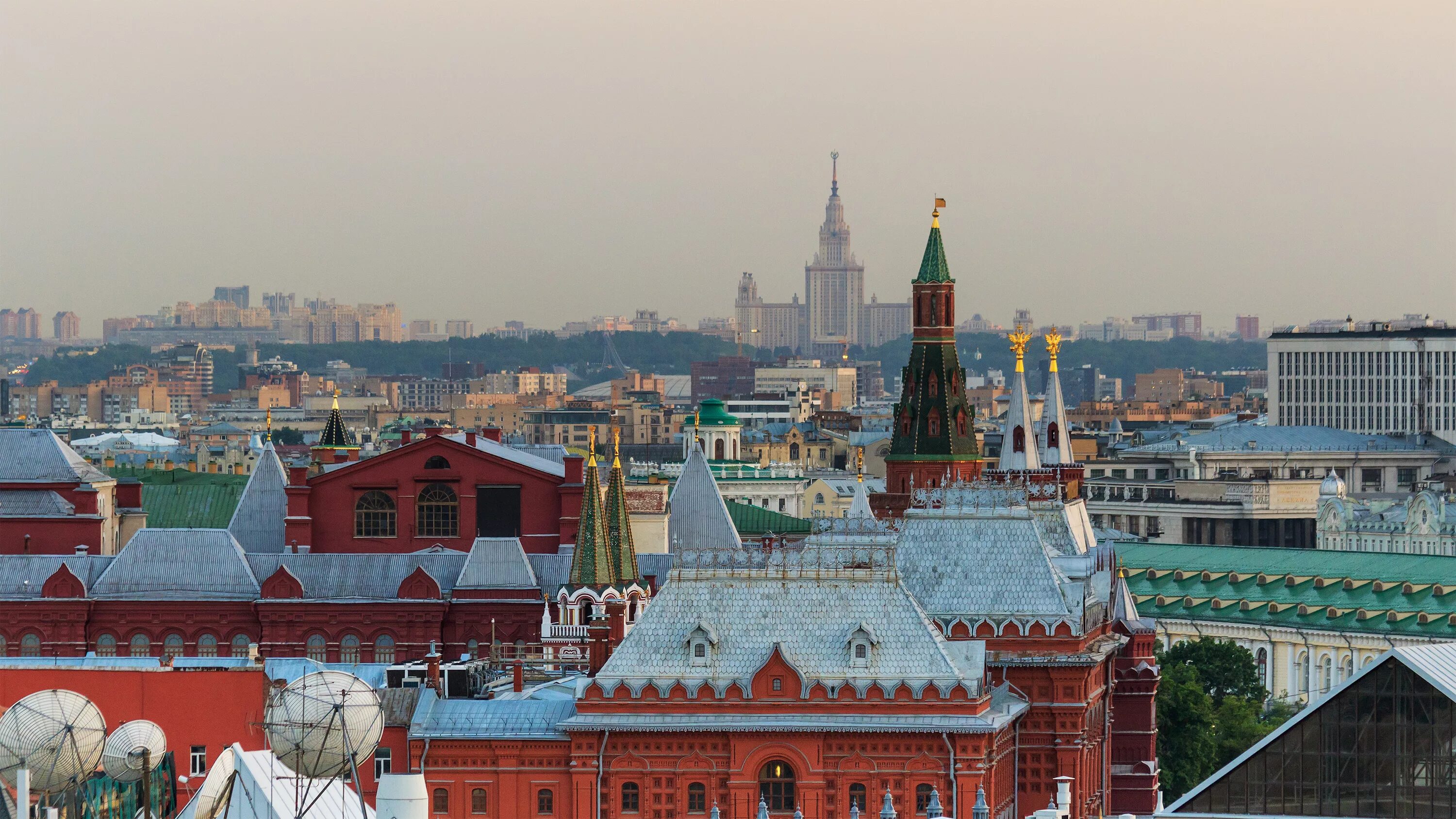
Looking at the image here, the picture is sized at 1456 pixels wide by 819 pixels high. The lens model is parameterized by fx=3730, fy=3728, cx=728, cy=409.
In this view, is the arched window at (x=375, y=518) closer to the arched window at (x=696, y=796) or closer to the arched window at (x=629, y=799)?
the arched window at (x=629, y=799)

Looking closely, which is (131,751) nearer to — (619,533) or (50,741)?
(50,741)

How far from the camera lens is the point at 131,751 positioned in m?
63.3

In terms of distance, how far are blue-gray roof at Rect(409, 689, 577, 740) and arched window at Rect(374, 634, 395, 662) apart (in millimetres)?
26148

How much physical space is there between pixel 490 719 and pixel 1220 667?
52498 millimetres

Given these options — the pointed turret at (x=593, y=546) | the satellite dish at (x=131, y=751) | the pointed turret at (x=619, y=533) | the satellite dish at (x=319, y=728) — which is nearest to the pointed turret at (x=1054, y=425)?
the pointed turret at (x=619, y=533)

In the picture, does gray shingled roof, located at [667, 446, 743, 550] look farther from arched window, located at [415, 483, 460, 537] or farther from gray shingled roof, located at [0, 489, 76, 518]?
gray shingled roof, located at [0, 489, 76, 518]

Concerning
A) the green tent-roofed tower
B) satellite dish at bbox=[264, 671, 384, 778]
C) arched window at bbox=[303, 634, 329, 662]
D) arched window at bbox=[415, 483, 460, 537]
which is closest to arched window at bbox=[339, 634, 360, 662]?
arched window at bbox=[303, 634, 329, 662]

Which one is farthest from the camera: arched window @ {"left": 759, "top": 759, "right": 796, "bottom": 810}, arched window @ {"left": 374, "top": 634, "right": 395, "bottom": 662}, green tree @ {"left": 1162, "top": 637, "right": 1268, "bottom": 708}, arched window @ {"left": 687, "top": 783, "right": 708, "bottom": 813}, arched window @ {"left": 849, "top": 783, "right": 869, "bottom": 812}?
green tree @ {"left": 1162, "top": 637, "right": 1268, "bottom": 708}

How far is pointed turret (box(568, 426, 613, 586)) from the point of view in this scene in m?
103

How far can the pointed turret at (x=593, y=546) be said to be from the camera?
338ft

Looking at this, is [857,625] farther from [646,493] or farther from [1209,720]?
[646,493]

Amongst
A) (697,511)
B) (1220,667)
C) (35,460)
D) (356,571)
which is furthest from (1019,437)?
(35,460)

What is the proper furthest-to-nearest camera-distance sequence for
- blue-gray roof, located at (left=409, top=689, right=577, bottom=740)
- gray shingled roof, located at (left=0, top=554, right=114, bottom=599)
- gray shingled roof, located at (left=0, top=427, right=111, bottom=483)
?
gray shingled roof, located at (left=0, top=427, right=111, bottom=483) → gray shingled roof, located at (left=0, top=554, right=114, bottom=599) → blue-gray roof, located at (left=409, top=689, right=577, bottom=740)

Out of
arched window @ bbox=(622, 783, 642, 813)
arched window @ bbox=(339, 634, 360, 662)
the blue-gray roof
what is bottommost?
arched window @ bbox=(622, 783, 642, 813)
